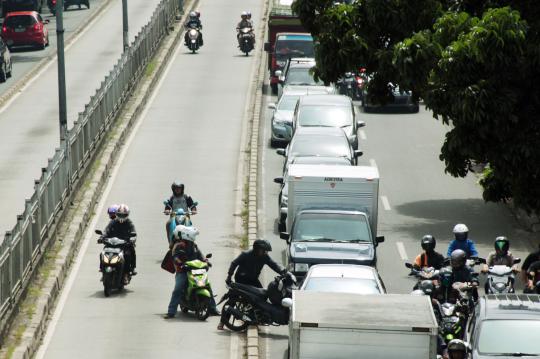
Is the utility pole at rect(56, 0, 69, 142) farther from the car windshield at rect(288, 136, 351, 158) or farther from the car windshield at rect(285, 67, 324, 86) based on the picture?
the car windshield at rect(285, 67, 324, 86)

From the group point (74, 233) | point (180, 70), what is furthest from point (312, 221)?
point (180, 70)

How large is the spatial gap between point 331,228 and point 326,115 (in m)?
14.6

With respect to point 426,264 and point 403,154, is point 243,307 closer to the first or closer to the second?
point 426,264

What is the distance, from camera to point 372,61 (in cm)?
2284

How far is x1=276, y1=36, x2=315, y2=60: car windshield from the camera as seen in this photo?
56.1m

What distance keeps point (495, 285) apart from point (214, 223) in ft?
36.6

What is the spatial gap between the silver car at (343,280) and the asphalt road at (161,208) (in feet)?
5.29

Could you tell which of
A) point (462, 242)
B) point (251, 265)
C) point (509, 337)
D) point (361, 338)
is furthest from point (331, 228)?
point (361, 338)

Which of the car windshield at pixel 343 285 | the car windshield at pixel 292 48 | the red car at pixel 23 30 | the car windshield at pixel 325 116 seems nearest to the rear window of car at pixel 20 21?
the red car at pixel 23 30

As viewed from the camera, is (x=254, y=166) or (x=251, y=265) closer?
(x=251, y=265)

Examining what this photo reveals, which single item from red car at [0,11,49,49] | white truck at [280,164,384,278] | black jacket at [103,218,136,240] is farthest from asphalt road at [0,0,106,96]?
black jacket at [103,218,136,240]

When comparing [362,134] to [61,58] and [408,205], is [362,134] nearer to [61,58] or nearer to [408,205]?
[408,205]

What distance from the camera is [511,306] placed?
63.2ft

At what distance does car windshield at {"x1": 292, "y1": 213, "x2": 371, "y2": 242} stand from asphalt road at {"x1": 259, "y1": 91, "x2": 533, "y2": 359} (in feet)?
3.99
